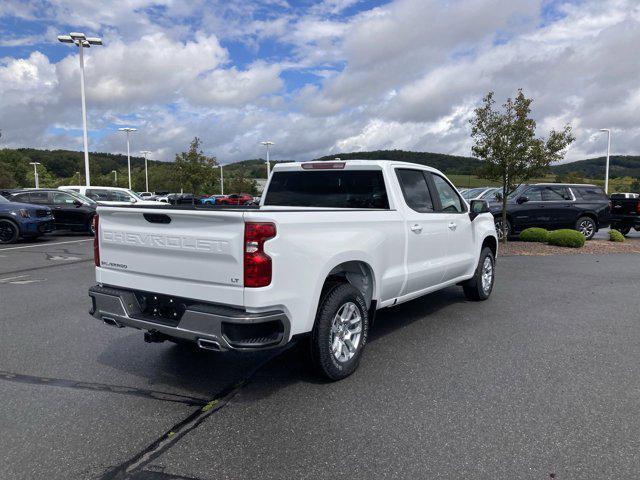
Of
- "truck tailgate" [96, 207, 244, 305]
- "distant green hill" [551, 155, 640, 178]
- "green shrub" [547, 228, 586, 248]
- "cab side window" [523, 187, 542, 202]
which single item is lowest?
"green shrub" [547, 228, 586, 248]

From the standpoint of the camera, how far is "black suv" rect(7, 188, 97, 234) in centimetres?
1748

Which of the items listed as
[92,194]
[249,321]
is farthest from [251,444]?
[92,194]

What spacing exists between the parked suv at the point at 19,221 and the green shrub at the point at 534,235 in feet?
47.6

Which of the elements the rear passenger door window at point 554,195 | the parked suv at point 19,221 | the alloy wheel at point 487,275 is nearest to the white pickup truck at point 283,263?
the alloy wheel at point 487,275

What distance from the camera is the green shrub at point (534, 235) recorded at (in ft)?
48.4

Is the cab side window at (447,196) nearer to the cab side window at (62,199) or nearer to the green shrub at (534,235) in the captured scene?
the green shrub at (534,235)

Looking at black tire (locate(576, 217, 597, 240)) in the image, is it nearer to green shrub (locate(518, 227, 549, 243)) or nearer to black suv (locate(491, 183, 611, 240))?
black suv (locate(491, 183, 611, 240))

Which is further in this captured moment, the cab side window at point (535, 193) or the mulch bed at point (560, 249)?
the cab side window at point (535, 193)

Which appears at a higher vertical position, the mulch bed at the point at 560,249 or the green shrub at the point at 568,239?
the green shrub at the point at 568,239

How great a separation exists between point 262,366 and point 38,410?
1758 mm

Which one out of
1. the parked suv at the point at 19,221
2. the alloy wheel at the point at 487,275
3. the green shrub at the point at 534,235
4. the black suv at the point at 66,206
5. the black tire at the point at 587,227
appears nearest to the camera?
the alloy wheel at the point at 487,275

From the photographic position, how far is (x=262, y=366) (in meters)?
4.55

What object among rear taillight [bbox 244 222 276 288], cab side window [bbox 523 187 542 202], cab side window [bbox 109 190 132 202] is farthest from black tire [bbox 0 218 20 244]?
cab side window [bbox 523 187 542 202]

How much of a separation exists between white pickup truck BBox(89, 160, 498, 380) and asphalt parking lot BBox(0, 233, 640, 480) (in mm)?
493
